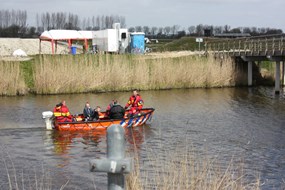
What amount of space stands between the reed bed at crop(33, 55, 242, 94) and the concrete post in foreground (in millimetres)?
32557

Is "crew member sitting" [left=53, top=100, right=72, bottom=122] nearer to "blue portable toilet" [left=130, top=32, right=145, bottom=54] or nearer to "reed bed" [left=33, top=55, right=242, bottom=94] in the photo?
"reed bed" [left=33, top=55, right=242, bottom=94]

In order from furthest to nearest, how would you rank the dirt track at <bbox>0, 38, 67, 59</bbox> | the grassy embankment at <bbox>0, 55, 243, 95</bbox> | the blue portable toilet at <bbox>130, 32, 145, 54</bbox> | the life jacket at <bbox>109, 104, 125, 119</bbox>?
the dirt track at <bbox>0, 38, 67, 59</bbox>
the blue portable toilet at <bbox>130, 32, 145, 54</bbox>
the grassy embankment at <bbox>0, 55, 243, 95</bbox>
the life jacket at <bbox>109, 104, 125, 119</bbox>

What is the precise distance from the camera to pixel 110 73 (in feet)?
124

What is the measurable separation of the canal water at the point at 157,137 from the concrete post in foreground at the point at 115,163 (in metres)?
3.99

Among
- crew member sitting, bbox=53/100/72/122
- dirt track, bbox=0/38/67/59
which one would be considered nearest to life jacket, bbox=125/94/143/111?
crew member sitting, bbox=53/100/72/122

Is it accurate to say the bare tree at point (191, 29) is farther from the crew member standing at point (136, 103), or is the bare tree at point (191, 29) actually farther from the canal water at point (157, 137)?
the crew member standing at point (136, 103)

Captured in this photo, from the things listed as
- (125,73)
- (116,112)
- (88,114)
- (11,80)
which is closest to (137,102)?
(116,112)

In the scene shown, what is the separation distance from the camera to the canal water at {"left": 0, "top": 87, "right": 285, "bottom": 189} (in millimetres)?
14336

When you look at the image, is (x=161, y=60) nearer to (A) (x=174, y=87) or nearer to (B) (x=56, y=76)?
(A) (x=174, y=87)

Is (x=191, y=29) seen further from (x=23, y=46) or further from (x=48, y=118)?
(x=48, y=118)

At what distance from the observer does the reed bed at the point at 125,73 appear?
3588 cm

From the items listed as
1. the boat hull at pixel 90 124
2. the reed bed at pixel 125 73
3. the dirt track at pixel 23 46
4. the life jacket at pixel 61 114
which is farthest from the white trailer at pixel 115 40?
the life jacket at pixel 61 114

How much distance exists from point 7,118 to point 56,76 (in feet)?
33.4

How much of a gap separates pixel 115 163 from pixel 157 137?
57.9 feet
